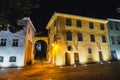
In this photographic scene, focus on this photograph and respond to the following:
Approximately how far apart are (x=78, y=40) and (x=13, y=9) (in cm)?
1693

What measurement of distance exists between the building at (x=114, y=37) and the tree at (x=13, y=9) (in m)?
21.9

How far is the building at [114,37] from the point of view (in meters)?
27.6

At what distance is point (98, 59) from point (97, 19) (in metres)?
7.79

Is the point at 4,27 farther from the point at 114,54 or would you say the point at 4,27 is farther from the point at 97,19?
the point at 114,54

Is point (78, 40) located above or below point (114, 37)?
below

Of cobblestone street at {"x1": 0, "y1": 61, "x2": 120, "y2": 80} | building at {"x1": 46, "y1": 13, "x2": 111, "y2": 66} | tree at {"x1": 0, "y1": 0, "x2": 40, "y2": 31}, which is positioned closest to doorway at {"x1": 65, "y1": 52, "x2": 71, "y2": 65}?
building at {"x1": 46, "y1": 13, "x2": 111, "y2": 66}

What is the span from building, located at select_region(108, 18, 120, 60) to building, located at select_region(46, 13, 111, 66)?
48.1 inches

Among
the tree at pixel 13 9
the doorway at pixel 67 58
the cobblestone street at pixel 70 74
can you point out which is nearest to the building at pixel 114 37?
the doorway at pixel 67 58

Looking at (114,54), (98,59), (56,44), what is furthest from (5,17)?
(114,54)

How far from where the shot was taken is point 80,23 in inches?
1003

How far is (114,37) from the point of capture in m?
28.5

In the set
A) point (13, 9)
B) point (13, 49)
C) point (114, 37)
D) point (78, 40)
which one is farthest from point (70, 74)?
point (114, 37)

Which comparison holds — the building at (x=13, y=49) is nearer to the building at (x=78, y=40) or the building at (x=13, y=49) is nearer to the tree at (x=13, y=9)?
the building at (x=78, y=40)

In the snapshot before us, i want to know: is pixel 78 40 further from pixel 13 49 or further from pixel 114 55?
pixel 13 49
